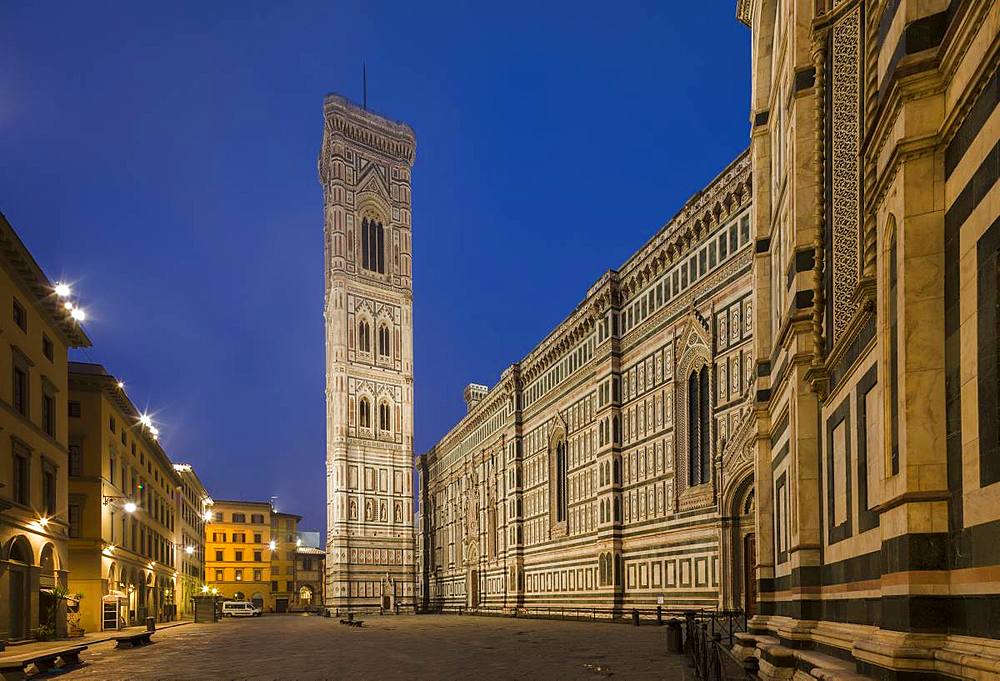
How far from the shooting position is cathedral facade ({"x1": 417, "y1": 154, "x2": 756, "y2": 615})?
108 ft

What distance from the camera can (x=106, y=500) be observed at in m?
39.5

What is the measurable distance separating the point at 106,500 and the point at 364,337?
166ft

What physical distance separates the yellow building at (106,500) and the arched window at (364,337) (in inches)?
1459

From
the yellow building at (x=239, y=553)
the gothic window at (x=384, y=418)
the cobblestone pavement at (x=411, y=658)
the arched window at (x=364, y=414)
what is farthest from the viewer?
the yellow building at (x=239, y=553)

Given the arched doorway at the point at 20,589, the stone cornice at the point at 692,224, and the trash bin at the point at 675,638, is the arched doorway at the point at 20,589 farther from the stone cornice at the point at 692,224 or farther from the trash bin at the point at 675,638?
the stone cornice at the point at 692,224

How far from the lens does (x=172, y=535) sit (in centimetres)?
6819

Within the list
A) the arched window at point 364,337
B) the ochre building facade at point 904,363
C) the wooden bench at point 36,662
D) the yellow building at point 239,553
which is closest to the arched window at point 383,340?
the arched window at point 364,337

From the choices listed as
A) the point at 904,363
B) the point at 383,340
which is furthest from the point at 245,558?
the point at 904,363

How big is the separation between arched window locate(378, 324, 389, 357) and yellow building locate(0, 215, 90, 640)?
5706cm

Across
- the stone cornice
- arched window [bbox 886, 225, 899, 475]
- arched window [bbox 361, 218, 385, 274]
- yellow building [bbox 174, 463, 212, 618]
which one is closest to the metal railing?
arched window [bbox 886, 225, 899, 475]

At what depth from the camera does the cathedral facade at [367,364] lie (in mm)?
84812

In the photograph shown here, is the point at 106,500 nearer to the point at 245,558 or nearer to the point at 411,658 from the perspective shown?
the point at 411,658

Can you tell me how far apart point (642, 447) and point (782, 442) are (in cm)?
2677

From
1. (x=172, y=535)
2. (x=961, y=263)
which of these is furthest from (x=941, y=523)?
(x=172, y=535)
